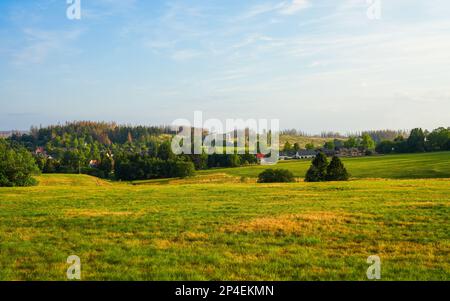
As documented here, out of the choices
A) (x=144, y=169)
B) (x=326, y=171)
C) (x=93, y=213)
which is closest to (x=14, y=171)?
(x=144, y=169)

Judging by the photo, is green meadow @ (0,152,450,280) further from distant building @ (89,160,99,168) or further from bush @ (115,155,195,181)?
distant building @ (89,160,99,168)

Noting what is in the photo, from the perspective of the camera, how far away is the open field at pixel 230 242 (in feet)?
38.3

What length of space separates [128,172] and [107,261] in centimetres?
11615

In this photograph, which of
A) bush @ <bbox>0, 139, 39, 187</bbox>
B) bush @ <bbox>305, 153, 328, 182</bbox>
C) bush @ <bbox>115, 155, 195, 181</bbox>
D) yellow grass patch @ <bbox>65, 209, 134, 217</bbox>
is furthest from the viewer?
bush @ <bbox>115, 155, 195, 181</bbox>

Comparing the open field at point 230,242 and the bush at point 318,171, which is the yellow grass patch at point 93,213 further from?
the bush at point 318,171

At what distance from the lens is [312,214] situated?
22172 millimetres

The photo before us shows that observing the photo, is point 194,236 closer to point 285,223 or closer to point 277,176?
point 285,223

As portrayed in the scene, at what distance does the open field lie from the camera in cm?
1169

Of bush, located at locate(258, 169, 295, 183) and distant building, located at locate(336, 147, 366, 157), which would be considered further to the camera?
distant building, located at locate(336, 147, 366, 157)

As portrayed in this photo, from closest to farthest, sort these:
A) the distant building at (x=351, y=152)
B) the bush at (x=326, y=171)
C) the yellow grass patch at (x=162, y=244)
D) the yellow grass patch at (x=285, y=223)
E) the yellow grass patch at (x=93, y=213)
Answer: the yellow grass patch at (x=162, y=244)
the yellow grass patch at (x=285, y=223)
the yellow grass patch at (x=93, y=213)
the bush at (x=326, y=171)
the distant building at (x=351, y=152)

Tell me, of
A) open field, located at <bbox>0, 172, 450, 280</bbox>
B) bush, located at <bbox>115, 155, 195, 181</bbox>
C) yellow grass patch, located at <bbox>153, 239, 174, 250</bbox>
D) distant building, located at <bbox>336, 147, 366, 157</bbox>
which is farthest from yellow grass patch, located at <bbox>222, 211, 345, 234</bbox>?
distant building, located at <bbox>336, 147, 366, 157</bbox>

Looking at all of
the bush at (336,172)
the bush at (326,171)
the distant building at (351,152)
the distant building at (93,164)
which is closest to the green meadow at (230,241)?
the bush at (336,172)
